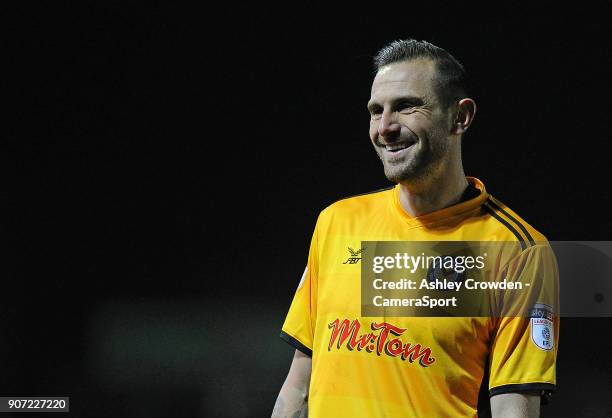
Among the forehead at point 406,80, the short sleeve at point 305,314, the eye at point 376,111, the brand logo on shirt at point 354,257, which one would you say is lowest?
the short sleeve at point 305,314

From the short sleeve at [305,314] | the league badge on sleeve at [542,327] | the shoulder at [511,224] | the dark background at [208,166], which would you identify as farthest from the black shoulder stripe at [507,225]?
the dark background at [208,166]

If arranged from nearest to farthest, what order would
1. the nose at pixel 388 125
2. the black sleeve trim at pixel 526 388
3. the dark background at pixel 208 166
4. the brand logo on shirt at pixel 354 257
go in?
the black sleeve trim at pixel 526 388
the nose at pixel 388 125
the brand logo on shirt at pixel 354 257
the dark background at pixel 208 166

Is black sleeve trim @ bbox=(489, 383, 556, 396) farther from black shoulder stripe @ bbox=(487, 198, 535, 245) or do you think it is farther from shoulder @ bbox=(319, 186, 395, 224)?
shoulder @ bbox=(319, 186, 395, 224)

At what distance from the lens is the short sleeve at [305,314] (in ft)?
5.51

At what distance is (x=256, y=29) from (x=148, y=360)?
4.10 ft

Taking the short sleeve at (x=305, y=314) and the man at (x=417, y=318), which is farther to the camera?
the short sleeve at (x=305, y=314)

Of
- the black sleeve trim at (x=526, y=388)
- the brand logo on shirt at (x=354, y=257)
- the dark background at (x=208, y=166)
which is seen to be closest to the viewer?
the black sleeve trim at (x=526, y=388)

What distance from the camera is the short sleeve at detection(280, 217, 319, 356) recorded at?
1.68m

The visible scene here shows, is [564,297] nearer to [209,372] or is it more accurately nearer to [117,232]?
[209,372]

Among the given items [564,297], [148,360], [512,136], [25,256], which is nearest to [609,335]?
[564,297]

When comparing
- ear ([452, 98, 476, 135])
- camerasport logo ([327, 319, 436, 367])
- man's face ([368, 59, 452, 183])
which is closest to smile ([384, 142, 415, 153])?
man's face ([368, 59, 452, 183])

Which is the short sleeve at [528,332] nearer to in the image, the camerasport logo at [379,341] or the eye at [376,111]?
the camerasport logo at [379,341]

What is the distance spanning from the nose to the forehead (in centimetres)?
3

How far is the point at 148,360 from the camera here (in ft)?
9.61
